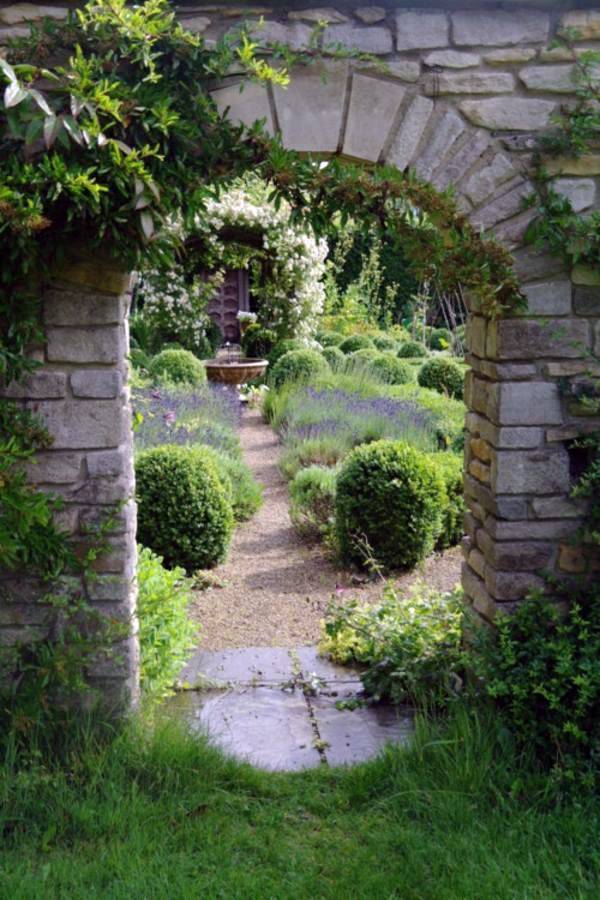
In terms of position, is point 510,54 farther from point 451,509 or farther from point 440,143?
point 451,509

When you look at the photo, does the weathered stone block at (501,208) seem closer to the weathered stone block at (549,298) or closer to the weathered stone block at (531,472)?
the weathered stone block at (549,298)

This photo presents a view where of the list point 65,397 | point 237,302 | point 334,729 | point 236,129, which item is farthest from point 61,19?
point 237,302

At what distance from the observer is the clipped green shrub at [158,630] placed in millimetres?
3949

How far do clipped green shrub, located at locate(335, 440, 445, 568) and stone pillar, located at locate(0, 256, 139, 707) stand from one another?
2.56 m

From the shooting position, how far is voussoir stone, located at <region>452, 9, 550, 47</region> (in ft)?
10.9

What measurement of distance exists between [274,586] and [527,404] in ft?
9.02

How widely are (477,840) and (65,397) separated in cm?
199

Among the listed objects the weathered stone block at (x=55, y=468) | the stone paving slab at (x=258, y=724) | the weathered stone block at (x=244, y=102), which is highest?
the weathered stone block at (x=244, y=102)

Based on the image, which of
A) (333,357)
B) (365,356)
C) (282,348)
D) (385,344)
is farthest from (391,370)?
(385,344)

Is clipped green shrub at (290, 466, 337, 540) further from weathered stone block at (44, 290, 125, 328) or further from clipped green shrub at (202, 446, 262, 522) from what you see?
weathered stone block at (44, 290, 125, 328)

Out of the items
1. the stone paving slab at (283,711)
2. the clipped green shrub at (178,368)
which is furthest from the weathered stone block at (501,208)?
the clipped green shrub at (178,368)

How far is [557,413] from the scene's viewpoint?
3.53 meters

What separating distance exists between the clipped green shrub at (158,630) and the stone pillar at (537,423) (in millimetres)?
1359

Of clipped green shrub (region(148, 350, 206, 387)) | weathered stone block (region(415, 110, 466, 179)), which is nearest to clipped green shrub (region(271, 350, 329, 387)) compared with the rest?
clipped green shrub (region(148, 350, 206, 387))
